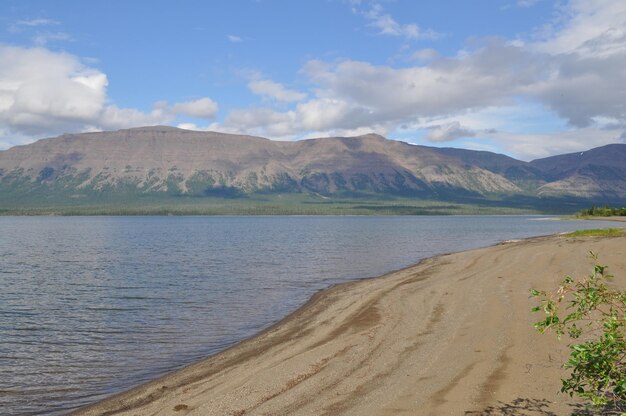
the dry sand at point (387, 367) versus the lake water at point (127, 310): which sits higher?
the dry sand at point (387, 367)

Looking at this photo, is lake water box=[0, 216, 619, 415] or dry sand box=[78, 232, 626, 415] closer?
dry sand box=[78, 232, 626, 415]

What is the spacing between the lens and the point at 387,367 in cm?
1817

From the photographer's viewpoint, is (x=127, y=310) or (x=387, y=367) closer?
(x=387, y=367)

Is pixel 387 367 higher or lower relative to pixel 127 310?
higher

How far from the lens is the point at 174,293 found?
150ft

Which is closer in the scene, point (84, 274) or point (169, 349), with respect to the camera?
point (169, 349)

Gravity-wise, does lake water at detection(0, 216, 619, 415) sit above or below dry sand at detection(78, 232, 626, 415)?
below

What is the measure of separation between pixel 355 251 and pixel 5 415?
70930 mm

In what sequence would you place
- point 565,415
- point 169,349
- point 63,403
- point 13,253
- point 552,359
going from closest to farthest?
point 565,415 → point 552,359 → point 63,403 → point 169,349 → point 13,253

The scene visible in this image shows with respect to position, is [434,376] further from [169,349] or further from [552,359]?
[169,349]

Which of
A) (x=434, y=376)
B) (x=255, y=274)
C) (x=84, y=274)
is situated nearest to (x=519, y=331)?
(x=434, y=376)

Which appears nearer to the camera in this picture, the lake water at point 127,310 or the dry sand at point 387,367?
the dry sand at point 387,367

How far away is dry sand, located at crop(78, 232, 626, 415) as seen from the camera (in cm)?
1438

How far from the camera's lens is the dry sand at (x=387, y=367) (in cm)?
1438
